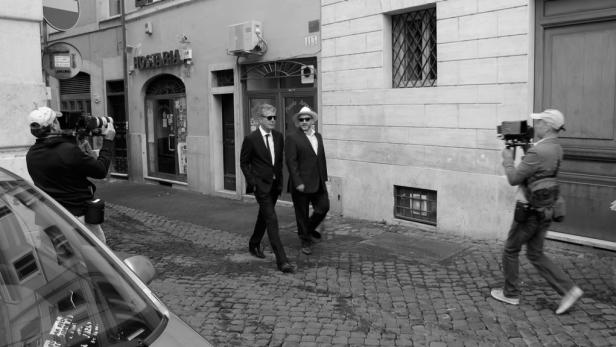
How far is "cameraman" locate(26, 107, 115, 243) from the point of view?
4.63 meters

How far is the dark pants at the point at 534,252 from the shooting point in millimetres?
4875

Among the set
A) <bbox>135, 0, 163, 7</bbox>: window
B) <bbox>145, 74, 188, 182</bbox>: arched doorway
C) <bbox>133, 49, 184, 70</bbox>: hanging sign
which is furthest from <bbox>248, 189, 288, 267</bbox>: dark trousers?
<bbox>135, 0, 163, 7</bbox>: window

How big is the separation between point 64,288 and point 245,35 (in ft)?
28.2

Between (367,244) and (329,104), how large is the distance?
2.77 m

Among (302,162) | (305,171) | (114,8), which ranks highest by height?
(114,8)

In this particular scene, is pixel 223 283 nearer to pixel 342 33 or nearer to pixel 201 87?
pixel 342 33

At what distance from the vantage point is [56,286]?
7.72 ft

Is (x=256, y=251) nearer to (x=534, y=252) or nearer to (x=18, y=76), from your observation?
(x=534, y=252)

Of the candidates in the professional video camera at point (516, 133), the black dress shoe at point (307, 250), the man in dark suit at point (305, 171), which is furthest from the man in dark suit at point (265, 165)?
the professional video camera at point (516, 133)

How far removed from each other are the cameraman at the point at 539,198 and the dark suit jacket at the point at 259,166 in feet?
8.63

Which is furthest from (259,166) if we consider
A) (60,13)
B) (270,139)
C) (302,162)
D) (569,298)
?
(569,298)

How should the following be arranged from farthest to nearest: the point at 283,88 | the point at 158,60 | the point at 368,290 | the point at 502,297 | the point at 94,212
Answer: the point at 158,60 → the point at 283,88 → the point at 368,290 → the point at 502,297 → the point at 94,212

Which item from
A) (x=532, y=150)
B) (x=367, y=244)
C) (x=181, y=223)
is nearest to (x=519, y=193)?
(x=532, y=150)

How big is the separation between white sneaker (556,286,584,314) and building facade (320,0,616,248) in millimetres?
1941
